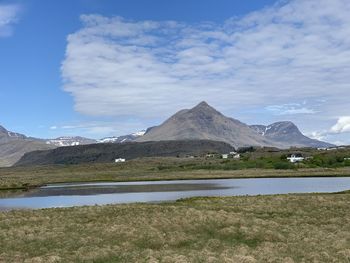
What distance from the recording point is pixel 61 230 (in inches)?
1288

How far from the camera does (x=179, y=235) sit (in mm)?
30312

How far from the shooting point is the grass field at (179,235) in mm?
24859

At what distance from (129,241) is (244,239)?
7571mm

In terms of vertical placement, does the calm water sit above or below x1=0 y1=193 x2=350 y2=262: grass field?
below

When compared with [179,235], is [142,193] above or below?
below

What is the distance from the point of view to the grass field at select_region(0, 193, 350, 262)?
24859 mm

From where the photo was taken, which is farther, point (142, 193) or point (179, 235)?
point (142, 193)

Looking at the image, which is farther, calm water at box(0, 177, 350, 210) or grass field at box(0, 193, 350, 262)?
calm water at box(0, 177, 350, 210)

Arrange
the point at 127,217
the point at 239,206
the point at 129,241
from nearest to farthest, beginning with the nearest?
the point at 129,241, the point at 127,217, the point at 239,206

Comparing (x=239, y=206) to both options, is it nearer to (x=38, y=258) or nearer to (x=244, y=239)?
(x=244, y=239)

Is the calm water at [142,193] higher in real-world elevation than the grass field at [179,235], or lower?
lower

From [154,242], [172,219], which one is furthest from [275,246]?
[172,219]

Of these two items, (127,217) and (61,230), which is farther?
(127,217)

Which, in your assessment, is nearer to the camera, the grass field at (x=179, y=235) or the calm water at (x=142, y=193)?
the grass field at (x=179, y=235)
